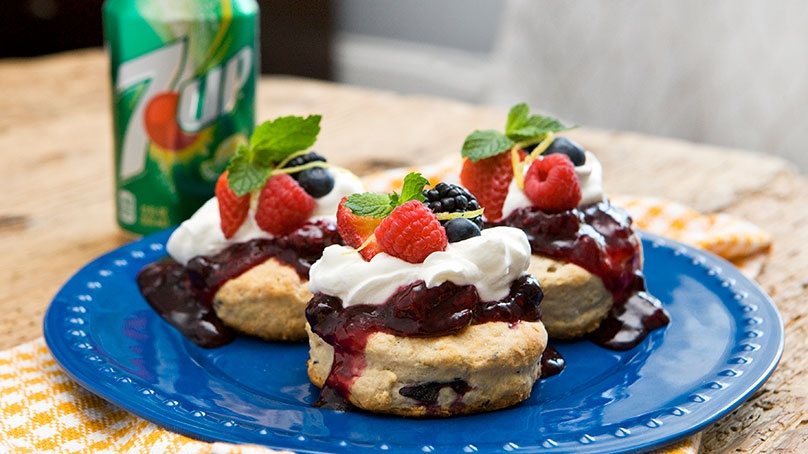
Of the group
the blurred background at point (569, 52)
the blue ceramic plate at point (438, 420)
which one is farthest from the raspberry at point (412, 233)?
the blurred background at point (569, 52)

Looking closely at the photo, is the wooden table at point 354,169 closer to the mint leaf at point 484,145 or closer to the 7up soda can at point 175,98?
the 7up soda can at point 175,98

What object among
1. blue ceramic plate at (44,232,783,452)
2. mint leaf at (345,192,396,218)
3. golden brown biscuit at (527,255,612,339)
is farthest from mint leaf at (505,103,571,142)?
mint leaf at (345,192,396,218)

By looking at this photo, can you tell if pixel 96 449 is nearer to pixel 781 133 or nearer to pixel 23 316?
pixel 23 316

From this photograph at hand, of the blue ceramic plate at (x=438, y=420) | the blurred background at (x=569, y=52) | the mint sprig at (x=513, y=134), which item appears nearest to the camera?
the blue ceramic plate at (x=438, y=420)

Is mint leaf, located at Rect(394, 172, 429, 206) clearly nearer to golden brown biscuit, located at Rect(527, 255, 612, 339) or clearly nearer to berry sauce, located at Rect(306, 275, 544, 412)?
berry sauce, located at Rect(306, 275, 544, 412)

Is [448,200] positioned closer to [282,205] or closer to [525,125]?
[282,205]
